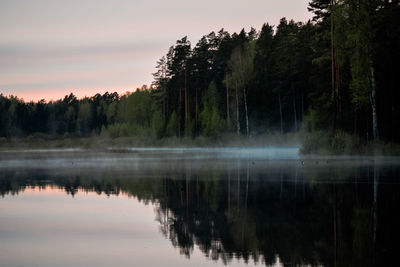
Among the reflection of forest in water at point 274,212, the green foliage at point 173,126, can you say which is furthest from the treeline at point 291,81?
the reflection of forest in water at point 274,212

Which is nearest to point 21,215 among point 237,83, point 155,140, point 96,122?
point 237,83

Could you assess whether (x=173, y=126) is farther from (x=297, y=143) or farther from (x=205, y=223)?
(x=205, y=223)

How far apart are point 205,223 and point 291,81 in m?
67.1

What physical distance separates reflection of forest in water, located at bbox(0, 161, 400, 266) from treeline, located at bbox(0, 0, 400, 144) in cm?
1934

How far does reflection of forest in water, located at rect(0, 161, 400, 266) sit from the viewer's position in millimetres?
9773

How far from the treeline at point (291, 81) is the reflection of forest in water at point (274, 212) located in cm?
1934

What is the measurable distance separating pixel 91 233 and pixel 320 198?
7.85 meters

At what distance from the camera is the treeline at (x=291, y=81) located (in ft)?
142

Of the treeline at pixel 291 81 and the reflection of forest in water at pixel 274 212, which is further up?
the treeline at pixel 291 81

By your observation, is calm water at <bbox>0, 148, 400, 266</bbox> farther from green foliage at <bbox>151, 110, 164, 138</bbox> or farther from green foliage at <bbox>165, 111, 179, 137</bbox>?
green foliage at <bbox>151, 110, 164, 138</bbox>

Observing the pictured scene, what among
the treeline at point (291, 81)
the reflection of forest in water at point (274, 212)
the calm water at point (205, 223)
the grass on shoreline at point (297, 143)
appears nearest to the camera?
the calm water at point (205, 223)

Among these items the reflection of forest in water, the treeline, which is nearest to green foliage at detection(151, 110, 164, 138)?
the treeline

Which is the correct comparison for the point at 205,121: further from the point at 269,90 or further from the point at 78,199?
the point at 78,199

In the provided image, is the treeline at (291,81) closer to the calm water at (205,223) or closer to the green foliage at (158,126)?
the green foliage at (158,126)
